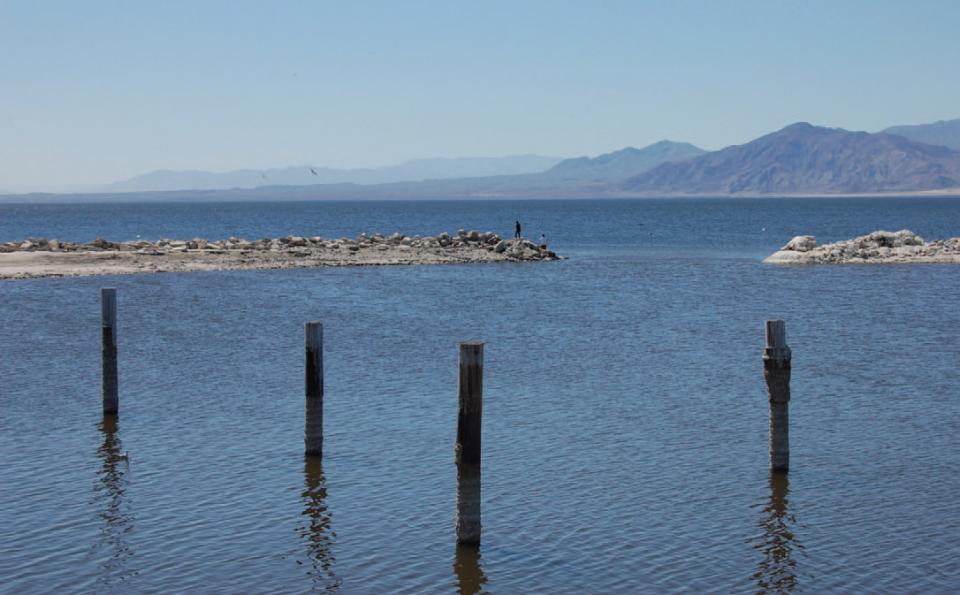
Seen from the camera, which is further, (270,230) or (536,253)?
(270,230)

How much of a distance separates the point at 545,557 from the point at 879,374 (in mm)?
17036

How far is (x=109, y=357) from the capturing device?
24688mm

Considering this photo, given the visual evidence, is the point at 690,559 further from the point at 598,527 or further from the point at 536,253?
the point at 536,253

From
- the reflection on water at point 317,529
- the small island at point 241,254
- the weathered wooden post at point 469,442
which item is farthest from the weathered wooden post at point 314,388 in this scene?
the small island at point 241,254

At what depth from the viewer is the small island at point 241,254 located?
205 ft

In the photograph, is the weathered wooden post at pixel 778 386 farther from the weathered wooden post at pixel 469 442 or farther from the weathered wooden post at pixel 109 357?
the weathered wooden post at pixel 109 357

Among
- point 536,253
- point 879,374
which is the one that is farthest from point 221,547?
point 536,253

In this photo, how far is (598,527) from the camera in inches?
712

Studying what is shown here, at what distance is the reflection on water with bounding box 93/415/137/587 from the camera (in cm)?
1620

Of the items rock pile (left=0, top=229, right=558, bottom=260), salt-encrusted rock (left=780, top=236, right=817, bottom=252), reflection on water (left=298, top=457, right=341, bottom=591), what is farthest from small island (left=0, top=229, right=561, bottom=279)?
reflection on water (left=298, top=457, right=341, bottom=591)

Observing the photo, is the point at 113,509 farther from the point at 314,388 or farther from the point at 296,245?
the point at 296,245

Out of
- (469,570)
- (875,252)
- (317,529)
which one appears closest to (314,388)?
(317,529)

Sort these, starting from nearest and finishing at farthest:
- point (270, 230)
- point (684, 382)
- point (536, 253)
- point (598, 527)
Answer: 1. point (598, 527)
2. point (684, 382)
3. point (536, 253)
4. point (270, 230)

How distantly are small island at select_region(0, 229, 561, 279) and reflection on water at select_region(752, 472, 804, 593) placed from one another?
1825 inches
